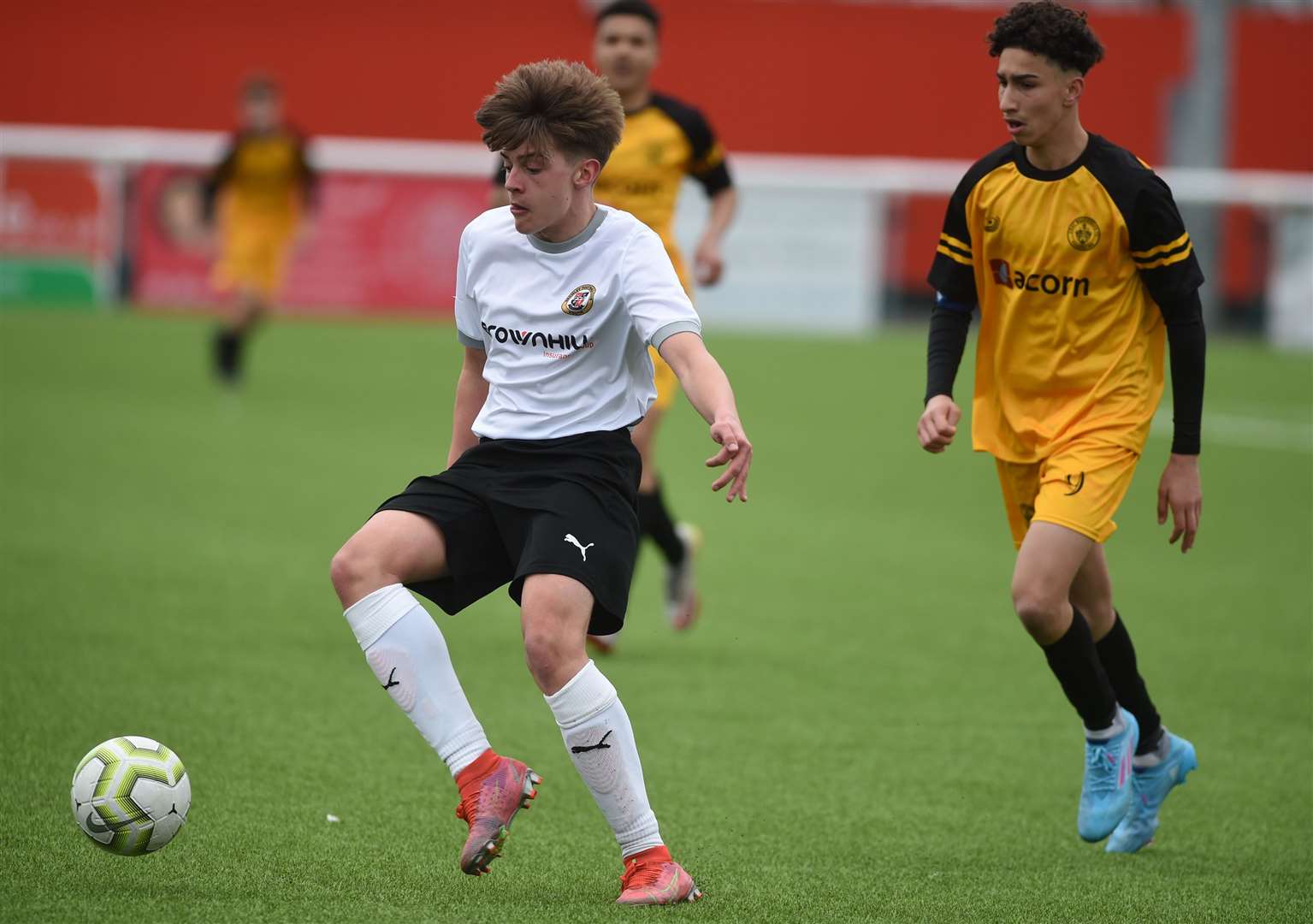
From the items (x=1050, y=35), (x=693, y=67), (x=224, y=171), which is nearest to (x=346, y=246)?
(x=224, y=171)

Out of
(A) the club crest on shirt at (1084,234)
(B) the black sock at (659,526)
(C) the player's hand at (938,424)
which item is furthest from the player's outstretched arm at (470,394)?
(B) the black sock at (659,526)

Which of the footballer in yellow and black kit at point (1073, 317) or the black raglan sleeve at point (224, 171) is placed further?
the black raglan sleeve at point (224, 171)

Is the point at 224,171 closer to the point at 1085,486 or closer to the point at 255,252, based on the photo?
the point at 255,252

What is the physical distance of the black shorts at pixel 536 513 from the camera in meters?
3.95

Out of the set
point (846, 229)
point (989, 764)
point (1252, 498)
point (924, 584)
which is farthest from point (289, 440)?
point (846, 229)

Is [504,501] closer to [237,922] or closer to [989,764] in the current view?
[237,922]

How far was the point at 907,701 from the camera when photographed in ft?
20.6

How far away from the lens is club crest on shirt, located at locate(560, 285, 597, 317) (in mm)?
4102

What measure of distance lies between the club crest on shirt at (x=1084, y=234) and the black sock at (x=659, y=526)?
2.86 meters

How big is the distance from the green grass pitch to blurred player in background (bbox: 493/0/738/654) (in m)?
0.39

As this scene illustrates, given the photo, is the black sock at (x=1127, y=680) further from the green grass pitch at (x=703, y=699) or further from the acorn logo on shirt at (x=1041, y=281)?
the acorn logo on shirt at (x=1041, y=281)

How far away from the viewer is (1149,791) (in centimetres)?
479

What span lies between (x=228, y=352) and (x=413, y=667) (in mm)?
11789

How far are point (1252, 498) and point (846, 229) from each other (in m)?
12.0
